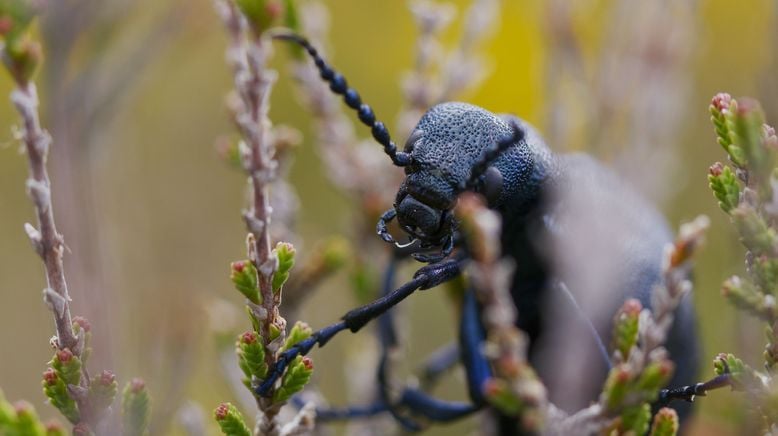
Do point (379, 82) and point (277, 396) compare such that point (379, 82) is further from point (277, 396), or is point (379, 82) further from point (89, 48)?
point (277, 396)

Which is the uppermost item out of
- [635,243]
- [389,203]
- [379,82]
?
[379,82]

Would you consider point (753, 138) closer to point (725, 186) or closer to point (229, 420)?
point (725, 186)

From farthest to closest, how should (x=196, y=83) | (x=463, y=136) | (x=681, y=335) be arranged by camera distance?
(x=196, y=83) < (x=681, y=335) < (x=463, y=136)

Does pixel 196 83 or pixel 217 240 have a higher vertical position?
pixel 196 83

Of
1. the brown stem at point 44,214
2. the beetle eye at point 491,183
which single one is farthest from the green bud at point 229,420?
the beetle eye at point 491,183

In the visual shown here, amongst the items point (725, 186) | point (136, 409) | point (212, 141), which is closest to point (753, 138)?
point (725, 186)

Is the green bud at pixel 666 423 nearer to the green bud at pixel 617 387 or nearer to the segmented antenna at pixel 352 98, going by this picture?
the green bud at pixel 617 387

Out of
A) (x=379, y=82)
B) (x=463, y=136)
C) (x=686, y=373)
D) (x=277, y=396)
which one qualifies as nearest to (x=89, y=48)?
(x=463, y=136)

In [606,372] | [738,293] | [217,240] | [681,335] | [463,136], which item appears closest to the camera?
[738,293]
